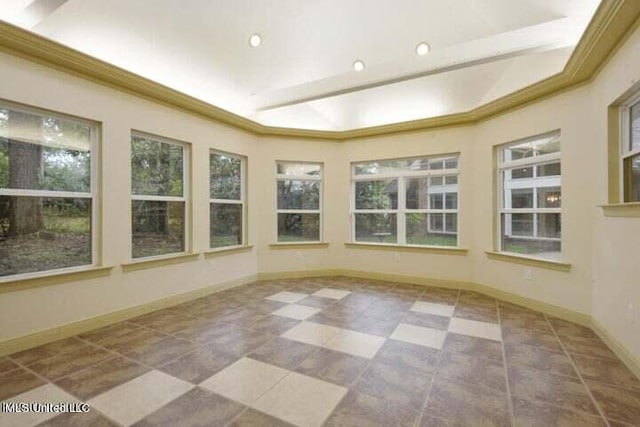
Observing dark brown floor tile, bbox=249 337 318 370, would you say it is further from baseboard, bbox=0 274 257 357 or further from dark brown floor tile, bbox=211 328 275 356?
baseboard, bbox=0 274 257 357

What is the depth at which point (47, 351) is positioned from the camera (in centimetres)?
265

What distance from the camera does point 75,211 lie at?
10.2 feet

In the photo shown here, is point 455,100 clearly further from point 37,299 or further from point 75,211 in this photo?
point 37,299

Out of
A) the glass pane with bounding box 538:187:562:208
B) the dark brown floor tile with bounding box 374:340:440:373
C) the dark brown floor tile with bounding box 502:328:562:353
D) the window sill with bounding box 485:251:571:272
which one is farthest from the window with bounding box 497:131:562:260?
the dark brown floor tile with bounding box 374:340:440:373

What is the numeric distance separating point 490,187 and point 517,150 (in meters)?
0.58

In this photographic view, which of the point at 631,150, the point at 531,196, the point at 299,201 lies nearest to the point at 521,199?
the point at 531,196

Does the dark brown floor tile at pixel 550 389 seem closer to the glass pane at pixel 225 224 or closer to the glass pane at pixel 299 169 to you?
the glass pane at pixel 225 224

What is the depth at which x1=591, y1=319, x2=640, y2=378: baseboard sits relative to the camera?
2.28m

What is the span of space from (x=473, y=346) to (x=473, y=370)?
0.47 m

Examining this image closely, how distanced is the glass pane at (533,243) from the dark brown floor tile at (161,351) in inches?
159

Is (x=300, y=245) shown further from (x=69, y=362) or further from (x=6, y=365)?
(x=6, y=365)

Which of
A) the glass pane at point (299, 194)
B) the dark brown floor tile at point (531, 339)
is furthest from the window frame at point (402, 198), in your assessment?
the dark brown floor tile at point (531, 339)

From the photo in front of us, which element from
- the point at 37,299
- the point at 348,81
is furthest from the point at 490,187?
the point at 37,299

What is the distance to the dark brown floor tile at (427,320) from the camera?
326 centimetres
